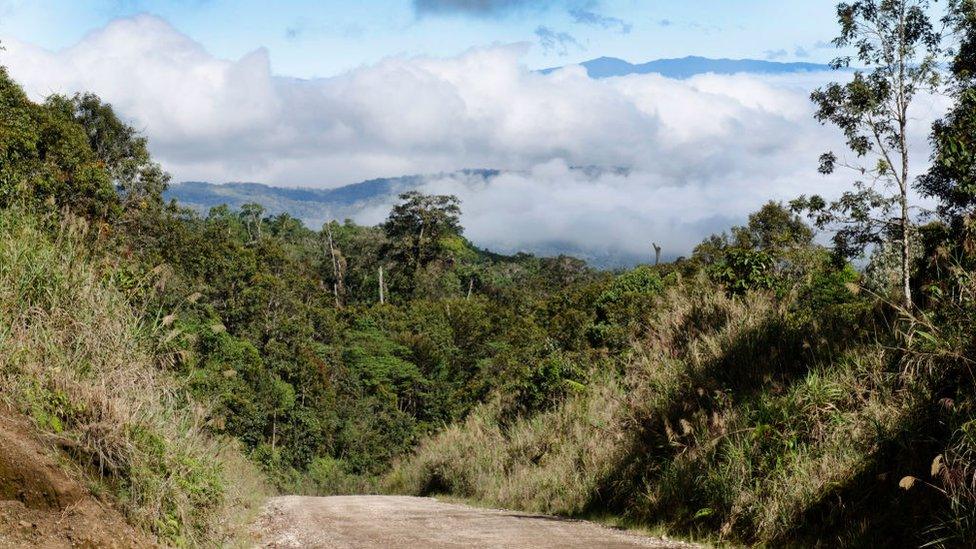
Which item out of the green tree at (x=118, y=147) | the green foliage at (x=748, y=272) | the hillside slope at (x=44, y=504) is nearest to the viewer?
the hillside slope at (x=44, y=504)

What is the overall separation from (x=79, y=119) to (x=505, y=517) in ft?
144

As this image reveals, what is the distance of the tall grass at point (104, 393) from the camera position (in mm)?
6535

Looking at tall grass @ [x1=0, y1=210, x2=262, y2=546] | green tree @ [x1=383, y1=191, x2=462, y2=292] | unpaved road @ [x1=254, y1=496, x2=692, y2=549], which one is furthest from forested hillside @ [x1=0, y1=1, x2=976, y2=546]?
green tree @ [x1=383, y1=191, x2=462, y2=292]

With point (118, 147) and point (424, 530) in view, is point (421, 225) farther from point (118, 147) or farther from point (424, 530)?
point (424, 530)

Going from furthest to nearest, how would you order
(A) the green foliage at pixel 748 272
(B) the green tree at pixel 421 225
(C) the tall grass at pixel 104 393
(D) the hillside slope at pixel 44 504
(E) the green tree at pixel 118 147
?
1. (B) the green tree at pixel 421 225
2. (E) the green tree at pixel 118 147
3. (A) the green foliage at pixel 748 272
4. (C) the tall grass at pixel 104 393
5. (D) the hillside slope at pixel 44 504

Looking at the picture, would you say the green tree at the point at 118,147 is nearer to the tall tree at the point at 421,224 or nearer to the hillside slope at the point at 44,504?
the hillside slope at the point at 44,504

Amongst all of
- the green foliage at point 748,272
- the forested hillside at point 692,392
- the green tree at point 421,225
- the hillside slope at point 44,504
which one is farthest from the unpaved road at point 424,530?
the green tree at point 421,225

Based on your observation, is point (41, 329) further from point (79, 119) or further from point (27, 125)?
point (79, 119)

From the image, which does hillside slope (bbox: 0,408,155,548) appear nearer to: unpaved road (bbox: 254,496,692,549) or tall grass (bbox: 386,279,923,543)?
unpaved road (bbox: 254,496,692,549)

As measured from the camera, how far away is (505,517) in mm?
11305

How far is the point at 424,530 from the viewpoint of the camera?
9555 millimetres

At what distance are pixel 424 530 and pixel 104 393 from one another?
13.3 ft

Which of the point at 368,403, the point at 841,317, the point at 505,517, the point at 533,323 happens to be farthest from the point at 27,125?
the point at 533,323

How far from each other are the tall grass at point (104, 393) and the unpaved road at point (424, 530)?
3.74 ft
